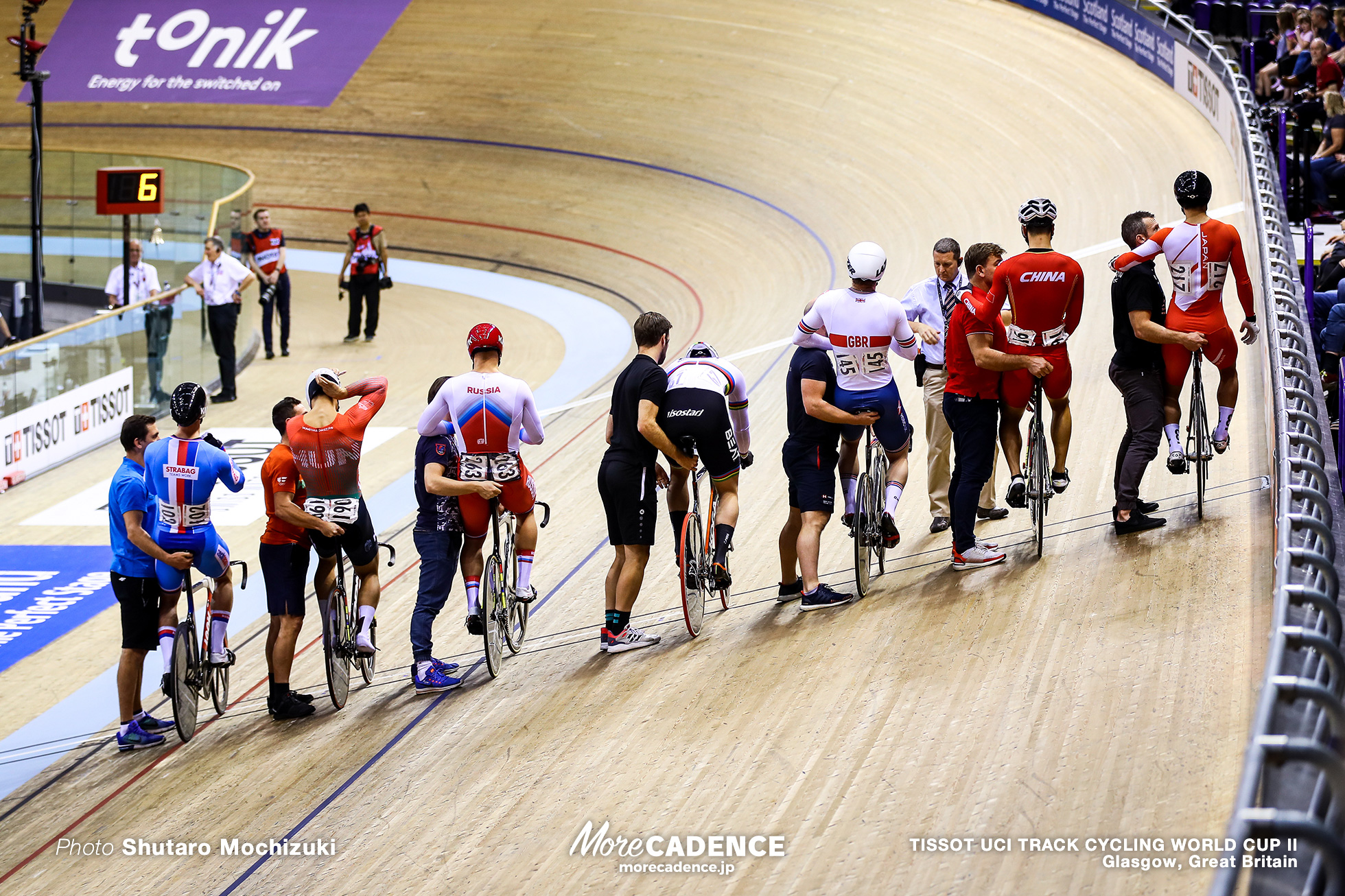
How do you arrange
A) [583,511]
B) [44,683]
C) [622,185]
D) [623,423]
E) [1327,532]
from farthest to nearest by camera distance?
[622,185] → [583,511] → [44,683] → [623,423] → [1327,532]

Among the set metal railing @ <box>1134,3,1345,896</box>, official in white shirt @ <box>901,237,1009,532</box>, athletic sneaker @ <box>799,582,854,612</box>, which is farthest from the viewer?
official in white shirt @ <box>901,237,1009,532</box>

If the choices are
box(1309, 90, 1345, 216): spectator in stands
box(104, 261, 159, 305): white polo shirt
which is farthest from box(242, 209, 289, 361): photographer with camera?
box(1309, 90, 1345, 216): spectator in stands

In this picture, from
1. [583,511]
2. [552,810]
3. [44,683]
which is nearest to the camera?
[552,810]

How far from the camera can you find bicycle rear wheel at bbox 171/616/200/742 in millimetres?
4688

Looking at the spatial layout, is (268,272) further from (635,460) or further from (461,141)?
(635,460)

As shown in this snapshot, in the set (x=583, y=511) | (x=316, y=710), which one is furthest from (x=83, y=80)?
(x=316, y=710)

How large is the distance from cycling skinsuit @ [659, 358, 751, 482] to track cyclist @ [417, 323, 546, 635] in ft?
1.62

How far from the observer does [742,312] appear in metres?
11.0

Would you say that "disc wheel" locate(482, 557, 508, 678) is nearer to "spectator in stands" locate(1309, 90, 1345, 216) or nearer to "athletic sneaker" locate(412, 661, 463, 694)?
"athletic sneaker" locate(412, 661, 463, 694)

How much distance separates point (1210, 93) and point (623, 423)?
7989mm

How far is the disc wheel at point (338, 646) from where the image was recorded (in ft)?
15.6

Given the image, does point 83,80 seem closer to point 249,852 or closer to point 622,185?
point 622,185

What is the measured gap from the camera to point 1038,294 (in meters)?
4.65

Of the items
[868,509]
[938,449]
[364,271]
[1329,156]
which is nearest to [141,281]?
[364,271]
